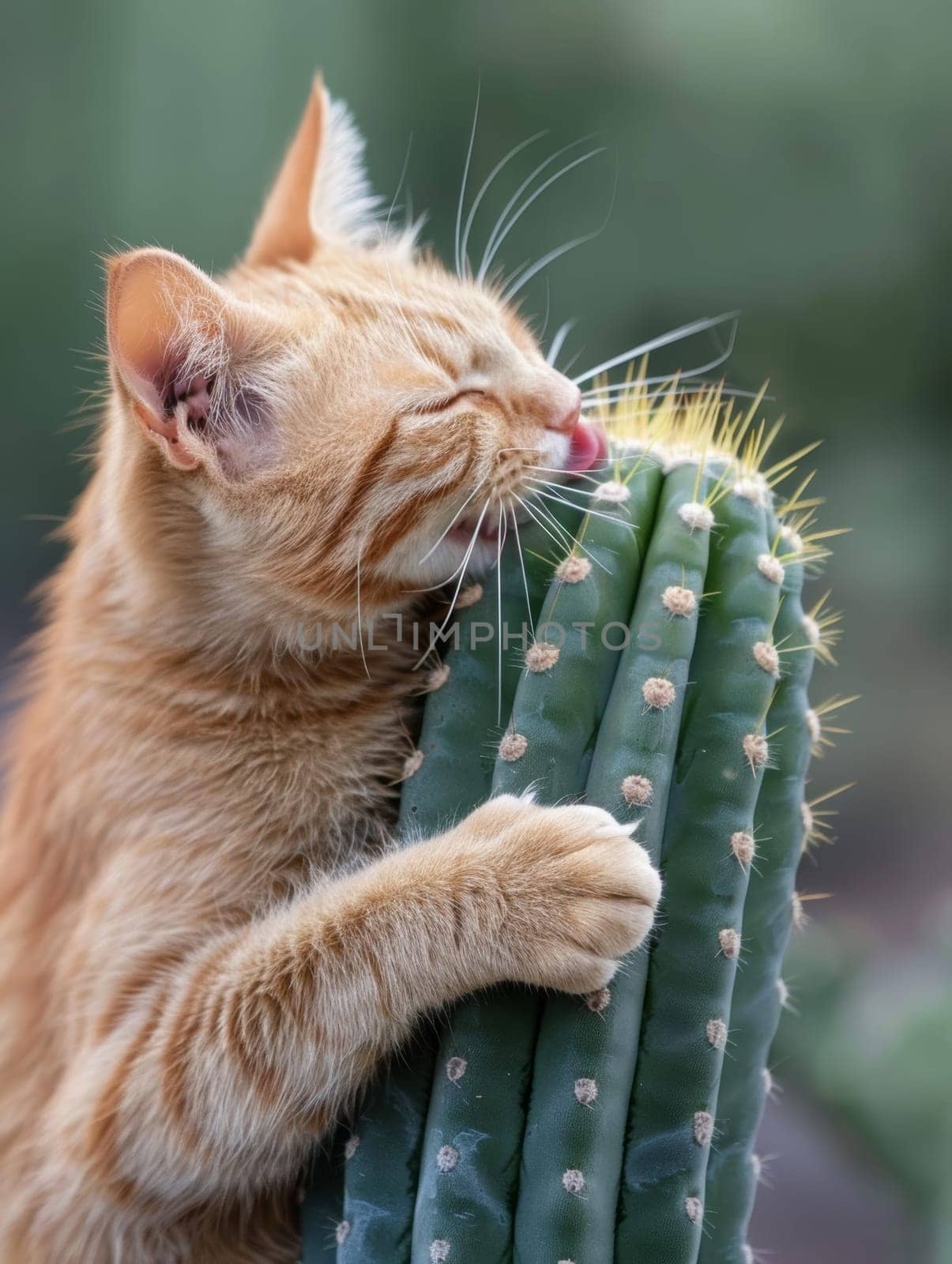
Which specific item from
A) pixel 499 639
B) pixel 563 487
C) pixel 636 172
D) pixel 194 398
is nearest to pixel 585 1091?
pixel 499 639

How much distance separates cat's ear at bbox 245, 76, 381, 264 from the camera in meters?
0.87

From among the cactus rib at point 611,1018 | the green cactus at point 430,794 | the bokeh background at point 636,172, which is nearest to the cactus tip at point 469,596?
the green cactus at point 430,794

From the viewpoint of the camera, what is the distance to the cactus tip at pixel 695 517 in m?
0.62

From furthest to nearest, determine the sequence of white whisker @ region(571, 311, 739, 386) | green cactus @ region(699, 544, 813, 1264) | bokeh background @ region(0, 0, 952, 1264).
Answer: bokeh background @ region(0, 0, 952, 1264)
white whisker @ region(571, 311, 739, 386)
green cactus @ region(699, 544, 813, 1264)

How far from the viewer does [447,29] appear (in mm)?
1448

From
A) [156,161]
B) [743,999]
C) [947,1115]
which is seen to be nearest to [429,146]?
[156,161]

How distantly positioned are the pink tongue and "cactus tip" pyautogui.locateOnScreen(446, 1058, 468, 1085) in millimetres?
368

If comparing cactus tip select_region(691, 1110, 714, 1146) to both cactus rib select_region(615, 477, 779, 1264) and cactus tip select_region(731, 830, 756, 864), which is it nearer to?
cactus rib select_region(615, 477, 779, 1264)

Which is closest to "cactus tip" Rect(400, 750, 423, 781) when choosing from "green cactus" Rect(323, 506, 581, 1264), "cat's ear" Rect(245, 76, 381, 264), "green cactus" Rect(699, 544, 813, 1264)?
"green cactus" Rect(323, 506, 581, 1264)

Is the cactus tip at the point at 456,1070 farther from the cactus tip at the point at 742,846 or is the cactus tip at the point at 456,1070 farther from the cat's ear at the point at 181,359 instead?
the cat's ear at the point at 181,359

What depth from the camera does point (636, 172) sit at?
1.46 metres

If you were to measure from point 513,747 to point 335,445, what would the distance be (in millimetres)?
241

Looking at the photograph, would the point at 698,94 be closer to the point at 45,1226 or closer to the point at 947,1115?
the point at 947,1115

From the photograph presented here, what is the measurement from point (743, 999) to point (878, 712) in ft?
3.70
